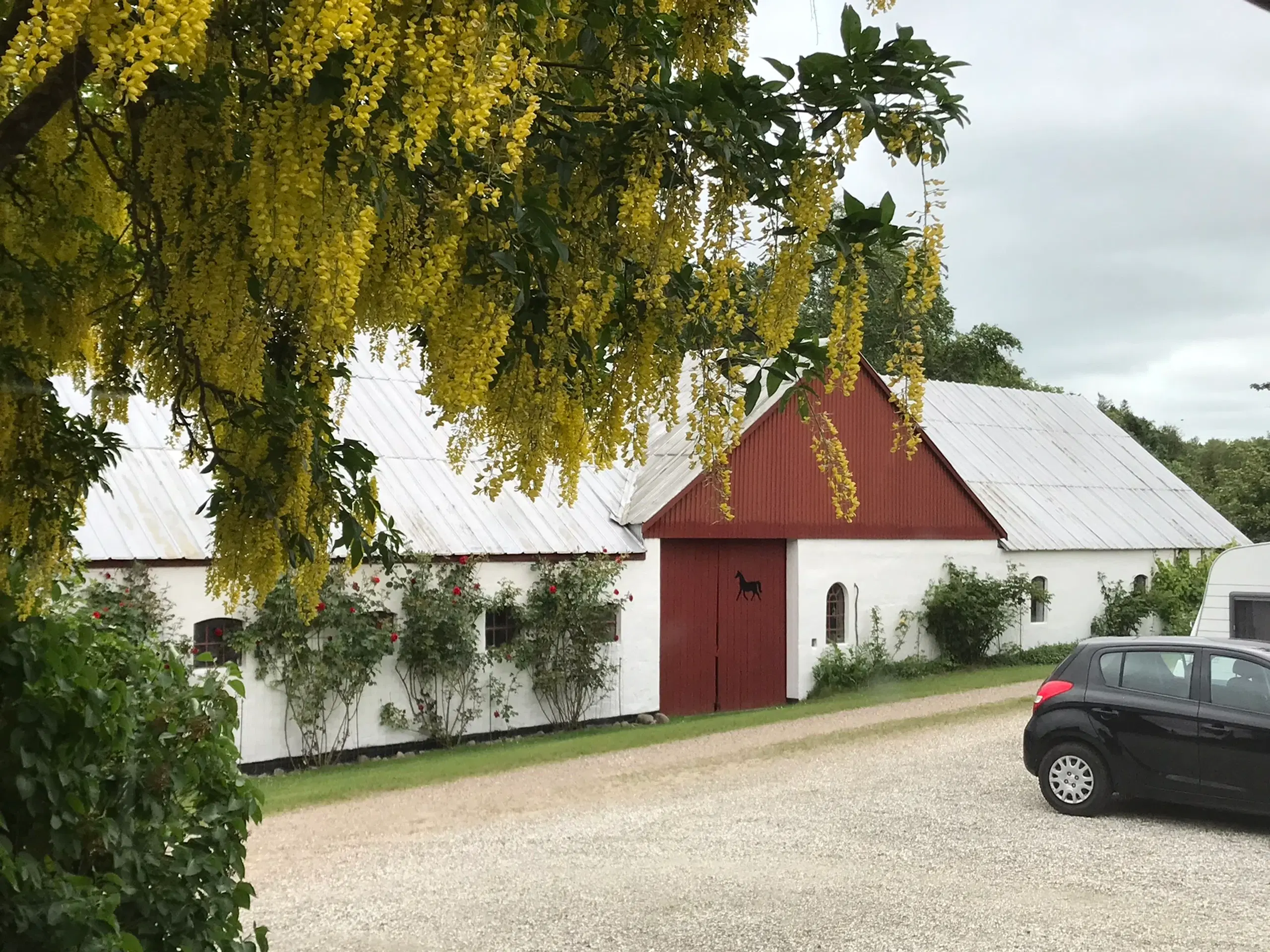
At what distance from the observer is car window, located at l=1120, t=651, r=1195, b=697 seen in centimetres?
994

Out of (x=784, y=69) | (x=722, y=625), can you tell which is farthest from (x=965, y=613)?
(x=784, y=69)

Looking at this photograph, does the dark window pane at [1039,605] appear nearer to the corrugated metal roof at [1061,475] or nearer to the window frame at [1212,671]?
the corrugated metal roof at [1061,475]

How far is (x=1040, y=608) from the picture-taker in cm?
2500

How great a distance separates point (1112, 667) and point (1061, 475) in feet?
61.5

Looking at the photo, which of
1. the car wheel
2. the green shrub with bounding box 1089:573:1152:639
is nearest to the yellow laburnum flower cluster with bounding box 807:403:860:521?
the car wheel

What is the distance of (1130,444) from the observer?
31656 millimetres

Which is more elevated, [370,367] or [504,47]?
[370,367]

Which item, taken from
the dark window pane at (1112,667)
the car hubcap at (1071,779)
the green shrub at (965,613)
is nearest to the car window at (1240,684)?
the dark window pane at (1112,667)

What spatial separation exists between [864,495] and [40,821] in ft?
61.0

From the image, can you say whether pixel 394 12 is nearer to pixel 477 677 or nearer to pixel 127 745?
pixel 127 745

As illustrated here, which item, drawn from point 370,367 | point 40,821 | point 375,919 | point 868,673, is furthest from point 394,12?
point 868,673

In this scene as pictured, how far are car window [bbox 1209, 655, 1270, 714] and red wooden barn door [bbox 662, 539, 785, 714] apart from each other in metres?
9.31

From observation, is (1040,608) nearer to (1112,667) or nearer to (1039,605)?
(1039,605)

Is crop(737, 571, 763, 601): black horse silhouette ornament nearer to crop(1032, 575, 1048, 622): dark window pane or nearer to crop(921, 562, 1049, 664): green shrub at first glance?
crop(921, 562, 1049, 664): green shrub
